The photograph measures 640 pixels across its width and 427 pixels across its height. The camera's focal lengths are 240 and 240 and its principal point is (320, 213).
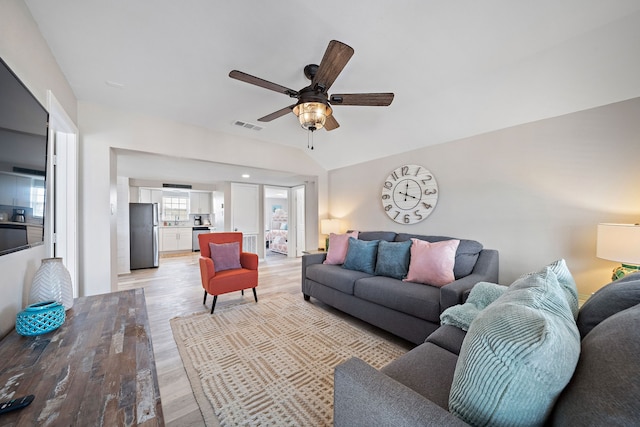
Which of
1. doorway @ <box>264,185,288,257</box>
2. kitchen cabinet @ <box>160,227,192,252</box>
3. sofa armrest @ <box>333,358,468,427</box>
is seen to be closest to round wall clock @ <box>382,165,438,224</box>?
sofa armrest @ <box>333,358,468,427</box>

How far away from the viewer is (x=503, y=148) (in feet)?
8.75

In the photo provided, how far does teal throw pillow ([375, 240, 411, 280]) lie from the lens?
2707mm

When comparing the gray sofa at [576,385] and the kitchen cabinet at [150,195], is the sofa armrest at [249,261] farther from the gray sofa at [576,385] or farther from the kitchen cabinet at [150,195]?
the kitchen cabinet at [150,195]

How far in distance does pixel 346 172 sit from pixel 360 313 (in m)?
2.75

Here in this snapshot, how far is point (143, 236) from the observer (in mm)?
5367

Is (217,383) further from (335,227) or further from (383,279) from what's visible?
(335,227)

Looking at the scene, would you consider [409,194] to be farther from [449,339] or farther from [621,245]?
[449,339]

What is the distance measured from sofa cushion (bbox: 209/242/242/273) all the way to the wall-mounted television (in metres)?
1.95

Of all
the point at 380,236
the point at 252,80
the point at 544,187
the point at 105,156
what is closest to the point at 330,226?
the point at 380,236

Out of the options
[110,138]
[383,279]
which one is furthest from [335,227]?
[110,138]

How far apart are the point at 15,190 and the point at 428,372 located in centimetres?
206

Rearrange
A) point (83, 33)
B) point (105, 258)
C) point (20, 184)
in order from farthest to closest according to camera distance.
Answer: point (105, 258)
point (83, 33)
point (20, 184)

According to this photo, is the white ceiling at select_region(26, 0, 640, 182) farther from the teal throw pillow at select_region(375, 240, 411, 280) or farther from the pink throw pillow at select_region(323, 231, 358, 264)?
the pink throw pillow at select_region(323, 231, 358, 264)

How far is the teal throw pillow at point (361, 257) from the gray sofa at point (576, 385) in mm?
1805
